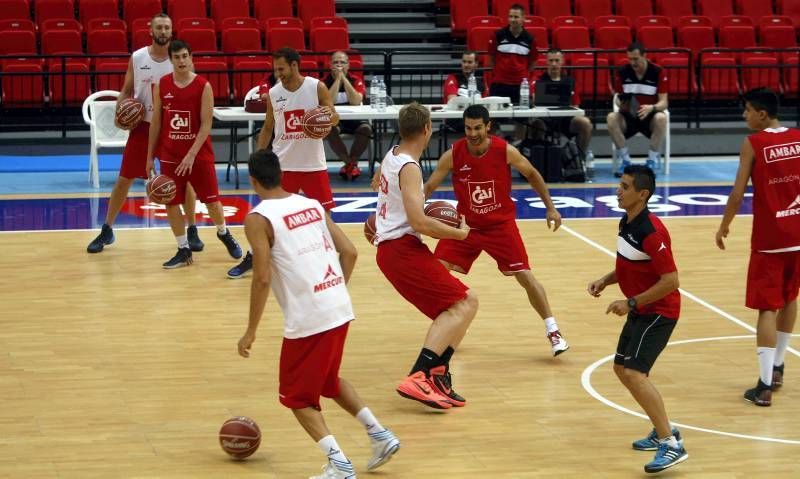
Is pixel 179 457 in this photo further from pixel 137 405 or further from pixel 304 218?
pixel 304 218

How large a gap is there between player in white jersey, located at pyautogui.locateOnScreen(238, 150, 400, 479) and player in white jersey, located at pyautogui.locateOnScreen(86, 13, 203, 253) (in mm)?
5508

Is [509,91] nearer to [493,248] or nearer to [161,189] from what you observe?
[161,189]

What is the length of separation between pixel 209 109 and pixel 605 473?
5.51 meters

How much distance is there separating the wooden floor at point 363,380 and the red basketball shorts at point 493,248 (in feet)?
1.98

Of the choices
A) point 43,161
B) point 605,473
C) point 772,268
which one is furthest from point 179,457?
point 43,161

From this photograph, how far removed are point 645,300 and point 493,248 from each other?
2182 mm

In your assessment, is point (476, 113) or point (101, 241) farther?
point (101, 241)

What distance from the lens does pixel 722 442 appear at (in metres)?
6.52

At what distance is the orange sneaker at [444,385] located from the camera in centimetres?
709

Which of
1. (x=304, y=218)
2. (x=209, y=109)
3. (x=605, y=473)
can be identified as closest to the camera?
(x=304, y=218)

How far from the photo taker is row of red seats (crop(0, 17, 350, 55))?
17.2 m

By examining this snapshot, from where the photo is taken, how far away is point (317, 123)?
9758mm

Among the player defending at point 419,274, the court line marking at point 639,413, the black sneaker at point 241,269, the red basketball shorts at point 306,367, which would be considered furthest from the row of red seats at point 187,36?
the red basketball shorts at point 306,367

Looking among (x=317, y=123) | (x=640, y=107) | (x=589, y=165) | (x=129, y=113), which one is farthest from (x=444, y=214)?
(x=640, y=107)
